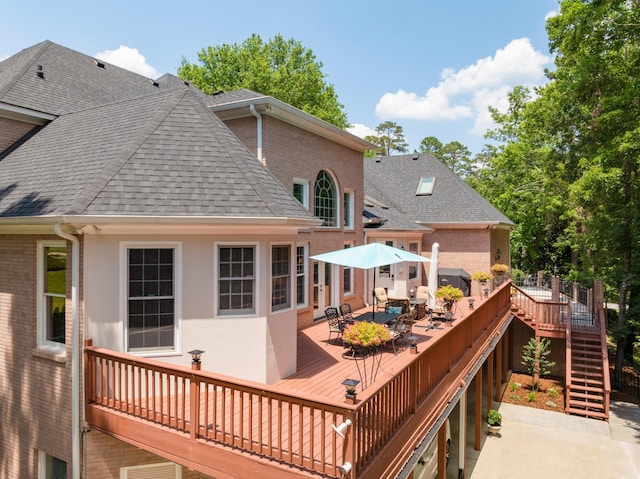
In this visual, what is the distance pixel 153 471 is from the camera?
7309 millimetres

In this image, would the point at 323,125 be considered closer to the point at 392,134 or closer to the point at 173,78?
the point at 173,78

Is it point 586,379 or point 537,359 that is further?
point 537,359

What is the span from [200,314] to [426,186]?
20999 mm

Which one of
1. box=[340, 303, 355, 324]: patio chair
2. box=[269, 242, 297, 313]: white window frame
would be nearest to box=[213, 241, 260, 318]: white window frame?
box=[269, 242, 297, 313]: white window frame

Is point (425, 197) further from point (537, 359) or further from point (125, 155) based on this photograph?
point (125, 155)

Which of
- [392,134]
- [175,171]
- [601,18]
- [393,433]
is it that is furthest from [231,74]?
[392,134]

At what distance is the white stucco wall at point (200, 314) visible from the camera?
23.0ft

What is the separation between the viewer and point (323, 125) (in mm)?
13914

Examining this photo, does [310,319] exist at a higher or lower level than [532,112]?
lower

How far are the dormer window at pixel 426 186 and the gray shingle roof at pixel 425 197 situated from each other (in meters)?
0.24

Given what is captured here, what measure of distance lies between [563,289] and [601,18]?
48.0 ft

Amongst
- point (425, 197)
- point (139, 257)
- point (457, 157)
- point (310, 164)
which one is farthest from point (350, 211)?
point (457, 157)

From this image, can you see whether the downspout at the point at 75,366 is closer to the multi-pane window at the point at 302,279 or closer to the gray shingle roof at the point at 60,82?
the gray shingle roof at the point at 60,82

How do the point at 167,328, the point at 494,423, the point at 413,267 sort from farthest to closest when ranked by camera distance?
the point at 413,267
the point at 494,423
the point at 167,328
